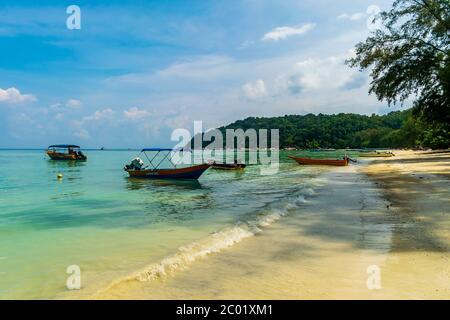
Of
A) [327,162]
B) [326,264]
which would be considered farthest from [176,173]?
[327,162]

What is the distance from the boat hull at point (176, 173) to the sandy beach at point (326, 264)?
18156 mm

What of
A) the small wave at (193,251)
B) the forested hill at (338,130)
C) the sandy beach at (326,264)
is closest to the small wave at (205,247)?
the small wave at (193,251)

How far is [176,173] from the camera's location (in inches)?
1147

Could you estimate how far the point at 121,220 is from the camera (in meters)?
12.9

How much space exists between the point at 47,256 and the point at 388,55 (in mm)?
27566

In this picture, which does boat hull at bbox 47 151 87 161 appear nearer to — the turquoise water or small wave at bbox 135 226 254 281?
the turquoise water

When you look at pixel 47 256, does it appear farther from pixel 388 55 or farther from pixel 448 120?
pixel 448 120

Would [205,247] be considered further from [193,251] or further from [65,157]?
[65,157]

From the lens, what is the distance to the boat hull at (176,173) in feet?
93.8

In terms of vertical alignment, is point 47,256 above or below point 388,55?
below

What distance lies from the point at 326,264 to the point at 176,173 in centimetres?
2341

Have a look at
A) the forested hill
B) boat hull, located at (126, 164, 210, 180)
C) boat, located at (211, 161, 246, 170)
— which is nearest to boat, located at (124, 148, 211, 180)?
boat hull, located at (126, 164, 210, 180)
